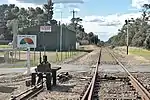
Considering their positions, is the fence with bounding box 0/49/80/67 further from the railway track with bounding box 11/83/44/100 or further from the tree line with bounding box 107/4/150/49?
the tree line with bounding box 107/4/150/49

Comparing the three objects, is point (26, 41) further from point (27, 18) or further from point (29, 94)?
point (27, 18)

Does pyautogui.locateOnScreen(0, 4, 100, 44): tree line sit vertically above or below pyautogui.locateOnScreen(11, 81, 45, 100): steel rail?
above

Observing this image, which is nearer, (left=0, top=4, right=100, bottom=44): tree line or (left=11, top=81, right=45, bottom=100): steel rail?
(left=11, top=81, right=45, bottom=100): steel rail

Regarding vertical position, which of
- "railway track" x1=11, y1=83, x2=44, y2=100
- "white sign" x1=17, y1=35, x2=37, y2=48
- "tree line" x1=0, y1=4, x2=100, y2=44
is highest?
"tree line" x1=0, y1=4, x2=100, y2=44

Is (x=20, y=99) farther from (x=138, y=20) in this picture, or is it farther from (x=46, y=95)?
(x=138, y=20)

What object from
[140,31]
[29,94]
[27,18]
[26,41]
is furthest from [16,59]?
[27,18]

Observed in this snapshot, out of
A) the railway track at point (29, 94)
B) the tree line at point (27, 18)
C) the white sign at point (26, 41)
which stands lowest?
the railway track at point (29, 94)

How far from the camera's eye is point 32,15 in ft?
599

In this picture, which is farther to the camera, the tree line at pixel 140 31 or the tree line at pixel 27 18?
the tree line at pixel 27 18

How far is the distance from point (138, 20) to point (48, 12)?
132ft

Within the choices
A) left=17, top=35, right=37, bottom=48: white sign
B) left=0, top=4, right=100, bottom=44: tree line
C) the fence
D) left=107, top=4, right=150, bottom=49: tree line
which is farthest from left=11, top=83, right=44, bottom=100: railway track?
left=0, top=4, right=100, bottom=44: tree line

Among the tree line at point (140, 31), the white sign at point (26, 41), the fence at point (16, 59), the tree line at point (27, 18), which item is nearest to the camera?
the white sign at point (26, 41)

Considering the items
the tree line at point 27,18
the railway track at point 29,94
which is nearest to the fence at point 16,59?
the railway track at point 29,94

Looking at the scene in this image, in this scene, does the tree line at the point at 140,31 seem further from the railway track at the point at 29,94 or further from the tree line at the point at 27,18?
the railway track at the point at 29,94
